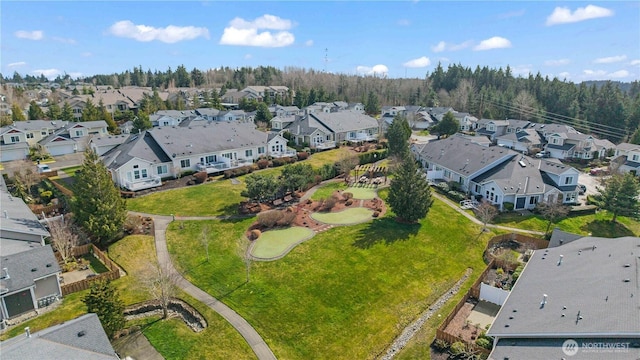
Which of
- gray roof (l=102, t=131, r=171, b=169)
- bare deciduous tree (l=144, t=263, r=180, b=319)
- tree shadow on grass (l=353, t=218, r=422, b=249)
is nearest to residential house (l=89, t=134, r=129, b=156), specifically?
gray roof (l=102, t=131, r=171, b=169)

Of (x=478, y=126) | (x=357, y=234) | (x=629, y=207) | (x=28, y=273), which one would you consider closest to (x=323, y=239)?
(x=357, y=234)

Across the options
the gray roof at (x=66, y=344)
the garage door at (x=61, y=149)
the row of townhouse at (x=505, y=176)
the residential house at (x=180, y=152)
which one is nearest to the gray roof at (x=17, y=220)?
the residential house at (x=180, y=152)

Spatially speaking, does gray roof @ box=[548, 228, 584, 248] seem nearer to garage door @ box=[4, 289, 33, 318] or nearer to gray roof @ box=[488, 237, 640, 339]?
gray roof @ box=[488, 237, 640, 339]

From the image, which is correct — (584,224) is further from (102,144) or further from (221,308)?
(102,144)

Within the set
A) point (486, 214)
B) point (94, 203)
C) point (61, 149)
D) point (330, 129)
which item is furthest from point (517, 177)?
point (61, 149)

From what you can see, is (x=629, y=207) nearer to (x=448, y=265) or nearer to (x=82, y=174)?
(x=448, y=265)
